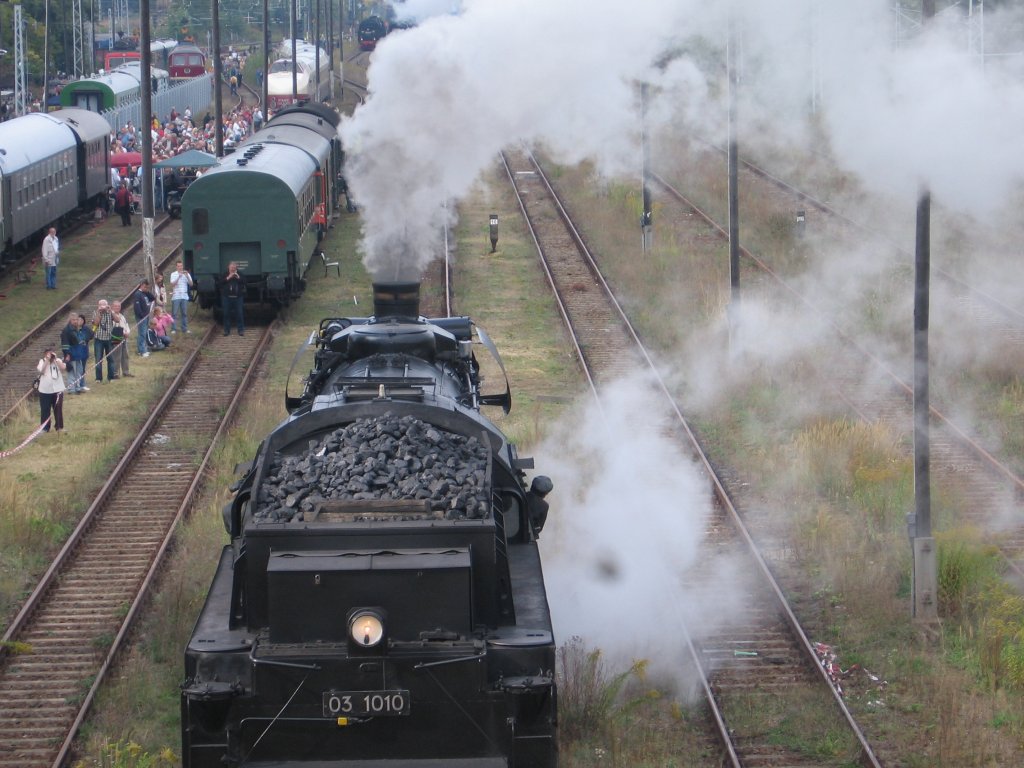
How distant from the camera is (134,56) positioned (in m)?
72.1

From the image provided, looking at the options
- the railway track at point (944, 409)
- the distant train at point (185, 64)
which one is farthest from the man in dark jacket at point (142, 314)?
the distant train at point (185, 64)

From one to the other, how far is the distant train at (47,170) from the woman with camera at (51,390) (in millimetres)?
10297

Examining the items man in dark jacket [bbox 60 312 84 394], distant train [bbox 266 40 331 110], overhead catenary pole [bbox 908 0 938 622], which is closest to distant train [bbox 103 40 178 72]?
distant train [bbox 266 40 331 110]

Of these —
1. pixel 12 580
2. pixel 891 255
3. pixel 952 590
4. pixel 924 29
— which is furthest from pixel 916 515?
pixel 891 255

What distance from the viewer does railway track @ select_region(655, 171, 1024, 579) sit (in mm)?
14250

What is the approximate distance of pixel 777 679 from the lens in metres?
10.8

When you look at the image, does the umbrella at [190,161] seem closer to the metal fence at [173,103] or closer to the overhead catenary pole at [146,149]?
the overhead catenary pole at [146,149]

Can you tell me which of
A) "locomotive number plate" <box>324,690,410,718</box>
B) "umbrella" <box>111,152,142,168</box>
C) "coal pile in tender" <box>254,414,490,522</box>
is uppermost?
"umbrella" <box>111,152,142,168</box>

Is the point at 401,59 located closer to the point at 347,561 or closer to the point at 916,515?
the point at 916,515

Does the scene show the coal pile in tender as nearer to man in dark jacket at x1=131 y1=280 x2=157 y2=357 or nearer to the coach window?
man in dark jacket at x1=131 y1=280 x2=157 y2=357

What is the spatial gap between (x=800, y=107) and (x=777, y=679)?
2475 cm

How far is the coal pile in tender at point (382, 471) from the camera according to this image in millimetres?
7938

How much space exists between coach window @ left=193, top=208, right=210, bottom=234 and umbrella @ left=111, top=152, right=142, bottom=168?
53.4ft

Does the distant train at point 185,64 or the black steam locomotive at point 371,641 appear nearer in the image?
the black steam locomotive at point 371,641
